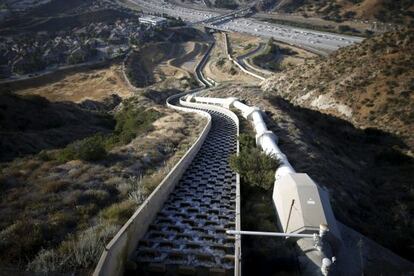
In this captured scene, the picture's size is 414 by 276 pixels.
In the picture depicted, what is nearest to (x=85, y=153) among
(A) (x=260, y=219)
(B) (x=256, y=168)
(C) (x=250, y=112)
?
(B) (x=256, y=168)

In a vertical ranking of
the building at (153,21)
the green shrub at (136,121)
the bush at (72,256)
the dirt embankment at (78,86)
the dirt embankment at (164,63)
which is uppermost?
the building at (153,21)

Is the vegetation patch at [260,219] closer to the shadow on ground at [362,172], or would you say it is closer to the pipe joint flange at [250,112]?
the shadow on ground at [362,172]

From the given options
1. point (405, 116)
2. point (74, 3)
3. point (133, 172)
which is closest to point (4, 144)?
point (133, 172)

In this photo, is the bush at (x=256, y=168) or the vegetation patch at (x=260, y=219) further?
the bush at (x=256, y=168)

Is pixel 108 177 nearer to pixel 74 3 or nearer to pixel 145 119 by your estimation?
pixel 145 119

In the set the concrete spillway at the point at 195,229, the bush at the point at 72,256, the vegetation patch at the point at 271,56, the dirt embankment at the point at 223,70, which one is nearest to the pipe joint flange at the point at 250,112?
the concrete spillway at the point at 195,229

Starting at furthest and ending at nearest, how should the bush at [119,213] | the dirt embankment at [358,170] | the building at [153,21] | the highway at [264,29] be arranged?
1. the building at [153,21]
2. the highway at [264,29]
3. the dirt embankment at [358,170]
4. the bush at [119,213]

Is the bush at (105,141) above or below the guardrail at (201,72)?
above
